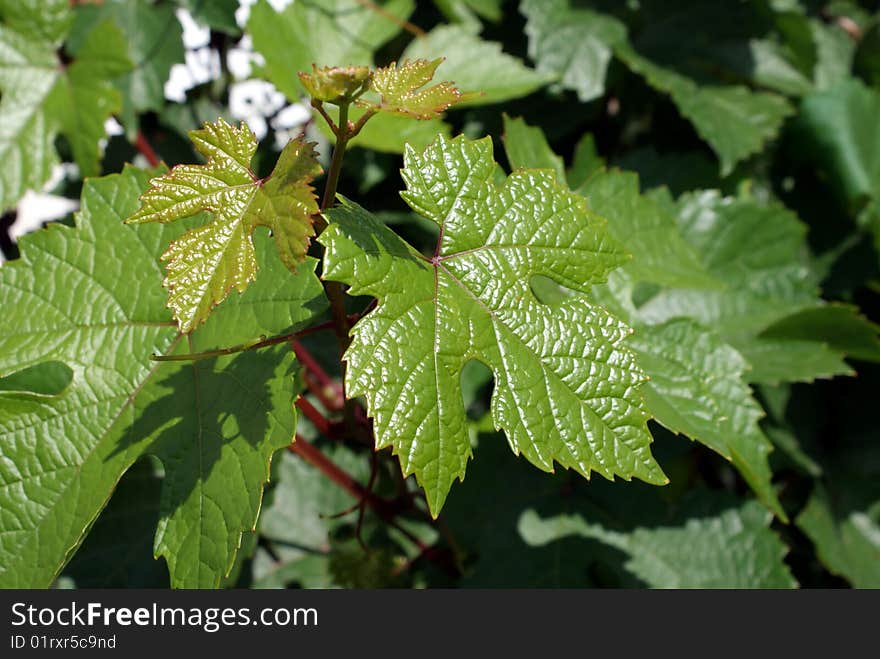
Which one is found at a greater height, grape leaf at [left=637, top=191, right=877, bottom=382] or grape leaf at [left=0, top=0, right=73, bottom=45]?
grape leaf at [left=0, top=0, right=73, bottom=45]

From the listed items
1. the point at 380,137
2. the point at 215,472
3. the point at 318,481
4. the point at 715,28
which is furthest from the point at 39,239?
the point at 715,28

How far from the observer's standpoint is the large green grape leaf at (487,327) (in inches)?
35.3

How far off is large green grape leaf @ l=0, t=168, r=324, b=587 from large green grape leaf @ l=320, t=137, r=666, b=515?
4.3 inches

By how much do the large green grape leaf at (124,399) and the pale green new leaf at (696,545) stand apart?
87 cm

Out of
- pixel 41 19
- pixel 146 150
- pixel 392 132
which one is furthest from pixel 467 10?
pixel 41 19

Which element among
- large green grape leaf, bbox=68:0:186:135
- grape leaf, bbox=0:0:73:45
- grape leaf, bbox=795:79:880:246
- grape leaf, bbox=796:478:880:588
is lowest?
grape leaf, bbox=796:478:880:588

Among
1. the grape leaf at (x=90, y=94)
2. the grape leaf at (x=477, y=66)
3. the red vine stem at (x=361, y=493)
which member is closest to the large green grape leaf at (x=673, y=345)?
the grape leaf at (x=477, y=66)

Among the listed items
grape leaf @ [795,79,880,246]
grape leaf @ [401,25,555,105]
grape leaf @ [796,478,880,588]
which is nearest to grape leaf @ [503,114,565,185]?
grape leaf @ [401,25,555,105]

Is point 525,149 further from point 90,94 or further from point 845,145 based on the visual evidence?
point 845,145

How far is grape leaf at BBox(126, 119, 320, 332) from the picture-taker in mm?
812

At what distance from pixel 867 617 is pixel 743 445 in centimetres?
41

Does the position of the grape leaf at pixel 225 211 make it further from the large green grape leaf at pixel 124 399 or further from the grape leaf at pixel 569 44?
the grape leaf at pixel 569 44

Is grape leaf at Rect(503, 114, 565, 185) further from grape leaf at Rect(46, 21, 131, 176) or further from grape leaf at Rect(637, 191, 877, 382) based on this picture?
grape leaf at Rect(46, 21, 131, 176)

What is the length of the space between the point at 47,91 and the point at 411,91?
1114mm
